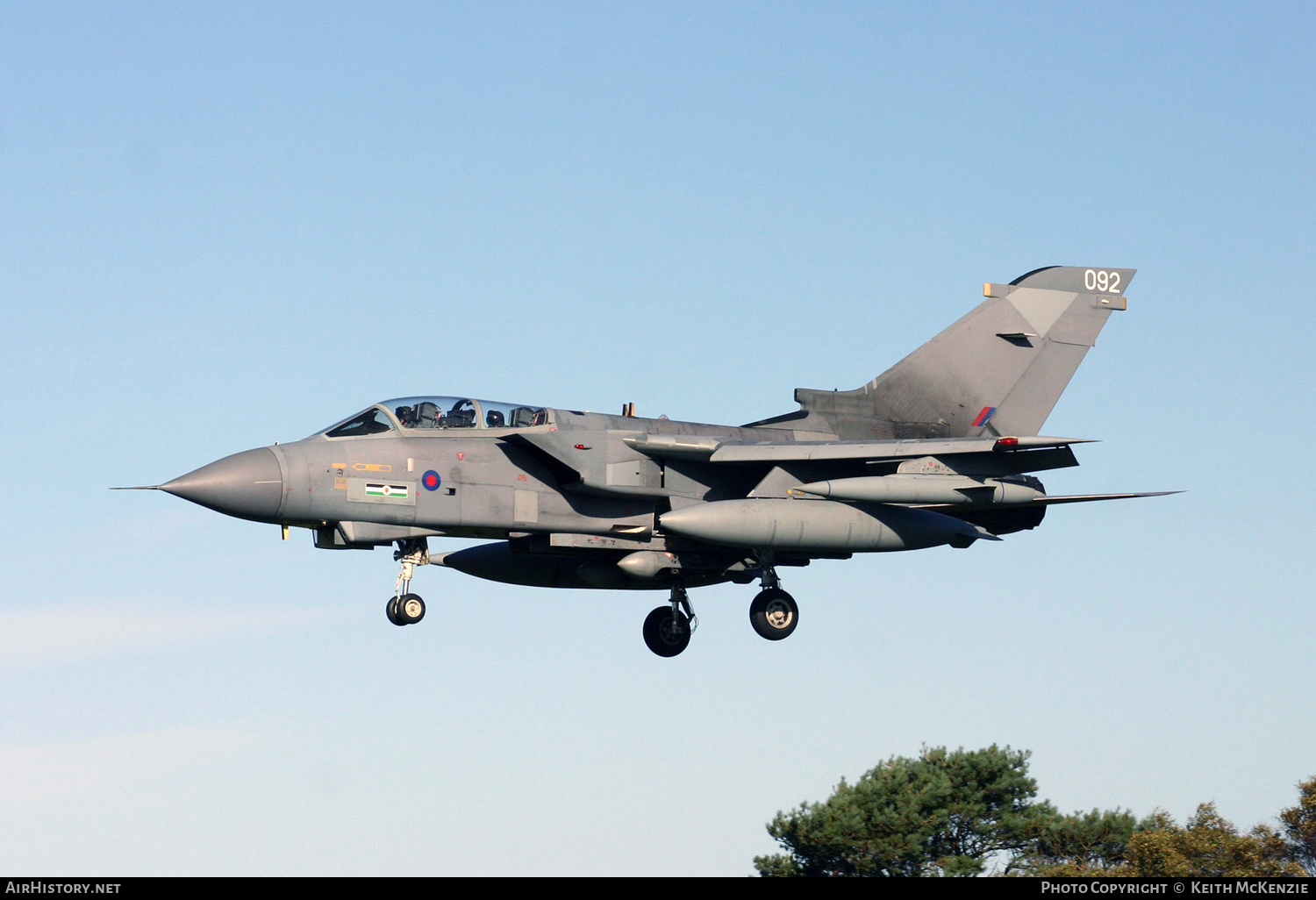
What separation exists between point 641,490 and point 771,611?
3.04m

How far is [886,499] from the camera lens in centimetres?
2427

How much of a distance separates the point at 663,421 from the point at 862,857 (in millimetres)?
17118

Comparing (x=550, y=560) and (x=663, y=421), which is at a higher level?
(x=663, y=421)

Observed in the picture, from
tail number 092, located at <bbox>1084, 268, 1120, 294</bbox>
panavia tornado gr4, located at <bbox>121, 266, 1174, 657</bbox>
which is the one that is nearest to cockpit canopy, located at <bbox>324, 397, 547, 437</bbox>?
panavia tornado gr4, located at <bbox>121, 266, 1174, 657</bbox>

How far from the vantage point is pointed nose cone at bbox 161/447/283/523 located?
73.7ft

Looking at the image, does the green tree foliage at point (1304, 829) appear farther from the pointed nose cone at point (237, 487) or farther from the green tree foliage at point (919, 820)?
the pointed nose cone at point (237, 487)

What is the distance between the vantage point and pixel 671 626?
2752 cm

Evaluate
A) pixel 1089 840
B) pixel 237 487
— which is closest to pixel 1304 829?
pixel 1089 840

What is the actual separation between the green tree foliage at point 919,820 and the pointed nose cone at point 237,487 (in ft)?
67.1

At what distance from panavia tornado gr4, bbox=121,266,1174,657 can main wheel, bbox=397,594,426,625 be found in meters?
0.02
